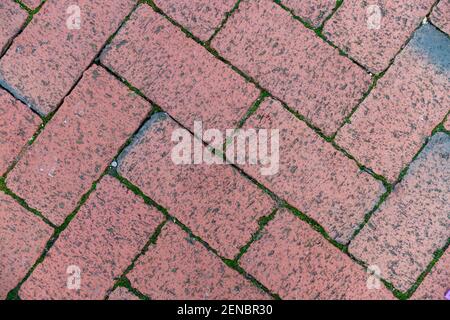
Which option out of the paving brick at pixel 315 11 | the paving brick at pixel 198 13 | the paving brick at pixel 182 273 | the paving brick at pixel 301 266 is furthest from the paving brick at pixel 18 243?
the paving brick at pixel 315 11

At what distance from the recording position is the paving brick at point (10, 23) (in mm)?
2266

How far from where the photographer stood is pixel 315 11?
7.33 ft

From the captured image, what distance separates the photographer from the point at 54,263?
2.21 meters

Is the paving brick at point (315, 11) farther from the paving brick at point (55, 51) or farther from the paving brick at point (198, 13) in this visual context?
the paving brick at point (55, 51)

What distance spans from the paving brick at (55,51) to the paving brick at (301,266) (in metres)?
1.15

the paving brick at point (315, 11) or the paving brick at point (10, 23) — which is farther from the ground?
the paving brick at point (315, 11)

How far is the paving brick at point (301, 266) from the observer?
217 cm

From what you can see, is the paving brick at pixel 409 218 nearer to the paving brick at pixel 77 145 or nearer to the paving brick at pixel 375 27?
the paving brick at pixel 375 27

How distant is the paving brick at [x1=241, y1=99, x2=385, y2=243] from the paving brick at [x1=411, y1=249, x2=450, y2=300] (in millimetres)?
387

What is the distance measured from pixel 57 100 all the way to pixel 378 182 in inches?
59.6

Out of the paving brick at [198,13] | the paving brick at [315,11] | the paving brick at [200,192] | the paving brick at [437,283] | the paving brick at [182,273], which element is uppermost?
the paving brick at [315,11]

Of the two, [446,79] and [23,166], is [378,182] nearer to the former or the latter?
[446,79]

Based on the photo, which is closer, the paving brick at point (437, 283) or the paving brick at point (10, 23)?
the paving brick at point (437, 283)
